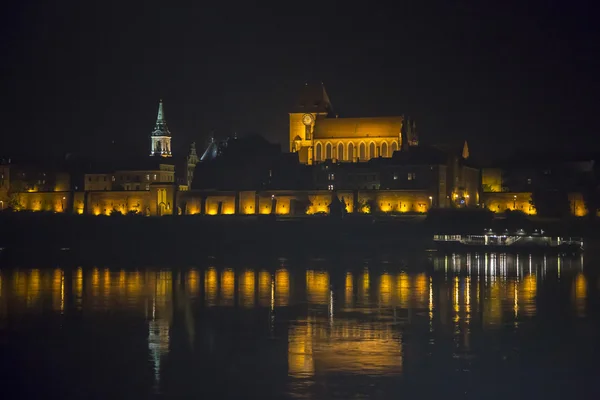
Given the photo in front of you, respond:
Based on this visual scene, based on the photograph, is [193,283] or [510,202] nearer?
[193,283]

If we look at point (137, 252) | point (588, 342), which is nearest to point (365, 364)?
point (588, 342)

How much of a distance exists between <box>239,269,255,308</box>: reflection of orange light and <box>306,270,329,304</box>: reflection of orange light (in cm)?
182

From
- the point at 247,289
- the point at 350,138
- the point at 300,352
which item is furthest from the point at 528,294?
the point at 350,138

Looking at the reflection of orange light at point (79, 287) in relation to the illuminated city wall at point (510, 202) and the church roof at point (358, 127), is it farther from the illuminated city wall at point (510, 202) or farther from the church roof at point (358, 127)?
the church roof at point (358, 127)

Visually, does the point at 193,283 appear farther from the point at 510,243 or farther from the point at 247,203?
the point at 247,203

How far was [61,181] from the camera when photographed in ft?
307

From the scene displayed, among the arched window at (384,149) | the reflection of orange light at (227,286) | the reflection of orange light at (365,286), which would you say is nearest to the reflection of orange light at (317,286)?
the reflection of orange light at (365,286)

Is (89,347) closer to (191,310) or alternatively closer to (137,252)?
(191,310)

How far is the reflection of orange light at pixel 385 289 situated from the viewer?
33.3 metres

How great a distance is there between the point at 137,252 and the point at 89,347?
3543cm

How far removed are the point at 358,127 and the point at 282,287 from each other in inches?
2309

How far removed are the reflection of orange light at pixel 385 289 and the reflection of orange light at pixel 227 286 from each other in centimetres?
461

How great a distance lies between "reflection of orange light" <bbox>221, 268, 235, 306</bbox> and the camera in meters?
33.5

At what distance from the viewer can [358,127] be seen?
95250 mm
